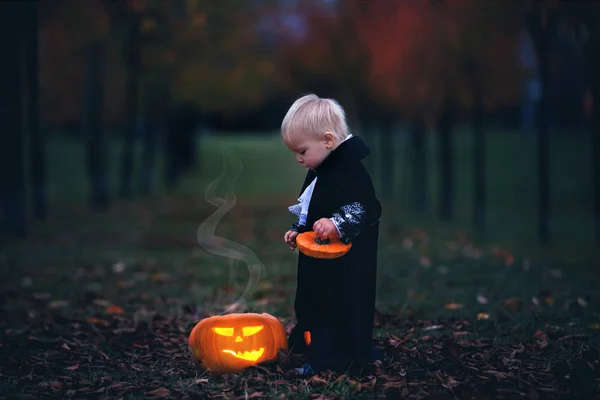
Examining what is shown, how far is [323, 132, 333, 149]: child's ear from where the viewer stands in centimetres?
514

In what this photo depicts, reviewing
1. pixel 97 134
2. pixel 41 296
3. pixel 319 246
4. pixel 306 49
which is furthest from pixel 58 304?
pixel 306 49

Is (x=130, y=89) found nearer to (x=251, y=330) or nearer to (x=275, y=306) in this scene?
(x=275, y=306)

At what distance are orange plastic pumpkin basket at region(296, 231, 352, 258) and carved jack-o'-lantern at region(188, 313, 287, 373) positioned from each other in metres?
0.71

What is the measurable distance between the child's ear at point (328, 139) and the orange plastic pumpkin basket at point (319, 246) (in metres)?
0.55

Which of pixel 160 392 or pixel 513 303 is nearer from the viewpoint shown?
pixel 160 392

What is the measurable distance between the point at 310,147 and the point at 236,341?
131 centimetres

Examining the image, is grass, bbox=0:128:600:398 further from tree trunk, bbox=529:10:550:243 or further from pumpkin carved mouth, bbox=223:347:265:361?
tree trunk, bbox=529:10:550:243

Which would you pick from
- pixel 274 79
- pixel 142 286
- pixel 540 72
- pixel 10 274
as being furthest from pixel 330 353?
pixel 274 79

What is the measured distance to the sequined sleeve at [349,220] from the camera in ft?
16.6

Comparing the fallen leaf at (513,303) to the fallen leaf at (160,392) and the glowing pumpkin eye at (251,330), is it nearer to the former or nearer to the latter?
the glowing pumpkin eye at (251,330)

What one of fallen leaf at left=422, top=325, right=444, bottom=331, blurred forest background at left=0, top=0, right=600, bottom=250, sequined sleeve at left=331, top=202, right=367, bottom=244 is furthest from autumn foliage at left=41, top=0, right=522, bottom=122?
sequined sleeve at left=331, top=202, right=367, bottom=244

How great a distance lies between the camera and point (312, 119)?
200 inches

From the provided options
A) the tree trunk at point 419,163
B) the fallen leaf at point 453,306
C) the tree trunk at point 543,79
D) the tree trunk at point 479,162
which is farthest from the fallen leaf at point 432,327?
the tree trunk at point 419,163

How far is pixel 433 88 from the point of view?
17.2 m
